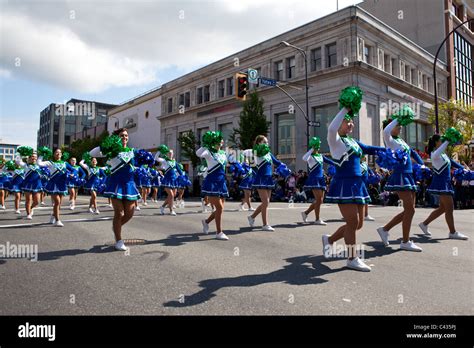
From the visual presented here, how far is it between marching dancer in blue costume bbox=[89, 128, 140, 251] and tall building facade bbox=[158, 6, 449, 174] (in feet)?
52.7

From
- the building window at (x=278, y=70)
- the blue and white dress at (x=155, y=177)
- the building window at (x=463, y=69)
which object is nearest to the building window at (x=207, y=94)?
the building window at (x=278, y=70)

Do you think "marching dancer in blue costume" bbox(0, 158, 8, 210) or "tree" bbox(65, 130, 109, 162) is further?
"tree" bbox(65, 130, 109, 162)

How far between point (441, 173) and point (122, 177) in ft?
18.9

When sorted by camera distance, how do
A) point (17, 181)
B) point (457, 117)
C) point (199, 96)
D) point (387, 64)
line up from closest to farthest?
point (17, 181) < point (387, 64) < point (457, 117) < point (199, 96)

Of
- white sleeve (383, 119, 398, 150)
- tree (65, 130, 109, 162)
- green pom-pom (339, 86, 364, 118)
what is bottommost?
white sleeve (383, 119, 398, 150)

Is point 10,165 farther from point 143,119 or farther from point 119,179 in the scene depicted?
point 143,119

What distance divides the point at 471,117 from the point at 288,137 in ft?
48.4

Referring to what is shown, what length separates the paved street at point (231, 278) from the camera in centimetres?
310

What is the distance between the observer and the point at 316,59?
88.6 feet

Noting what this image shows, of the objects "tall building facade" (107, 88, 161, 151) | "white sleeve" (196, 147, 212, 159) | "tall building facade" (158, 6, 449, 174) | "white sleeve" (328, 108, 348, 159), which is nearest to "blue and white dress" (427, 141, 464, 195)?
"white sleeve" (328, 108, 348, 159)

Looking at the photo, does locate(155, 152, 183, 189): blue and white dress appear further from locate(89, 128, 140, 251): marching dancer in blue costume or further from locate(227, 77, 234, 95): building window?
locate(227, 77, 234, 95): building window

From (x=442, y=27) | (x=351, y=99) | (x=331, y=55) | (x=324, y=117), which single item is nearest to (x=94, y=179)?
(x=351, y=99)

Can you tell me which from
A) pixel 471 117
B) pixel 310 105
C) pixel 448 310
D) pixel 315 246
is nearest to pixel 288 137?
pixel 310 105

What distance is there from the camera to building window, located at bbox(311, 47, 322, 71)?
88.1ft
